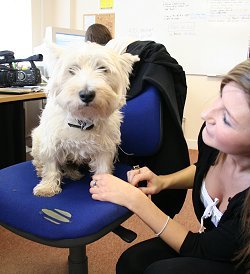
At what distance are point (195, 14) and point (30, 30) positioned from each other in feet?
5.71

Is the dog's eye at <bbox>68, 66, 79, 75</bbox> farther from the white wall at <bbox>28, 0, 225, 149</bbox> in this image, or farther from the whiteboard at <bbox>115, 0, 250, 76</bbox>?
the whiteboard at <bbox>115, 0, 250, 76</bbox>

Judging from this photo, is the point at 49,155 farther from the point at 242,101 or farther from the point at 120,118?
the point at 242,101

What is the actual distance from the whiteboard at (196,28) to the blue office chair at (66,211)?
2343mm

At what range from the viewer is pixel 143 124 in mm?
1212

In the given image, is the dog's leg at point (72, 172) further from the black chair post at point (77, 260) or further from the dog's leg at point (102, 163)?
the black chair post at point (77, 260)

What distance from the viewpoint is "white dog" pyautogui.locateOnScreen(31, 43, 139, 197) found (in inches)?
36.7

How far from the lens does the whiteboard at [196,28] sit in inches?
123

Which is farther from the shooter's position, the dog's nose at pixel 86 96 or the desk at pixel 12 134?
the desk at pixel 12 134

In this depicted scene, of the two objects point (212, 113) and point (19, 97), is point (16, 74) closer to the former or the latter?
point (19, 97)

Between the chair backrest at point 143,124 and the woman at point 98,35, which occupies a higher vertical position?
the woman at point 98,35

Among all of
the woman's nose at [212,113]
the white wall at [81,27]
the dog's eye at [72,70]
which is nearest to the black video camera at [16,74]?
the dog's eye at [72,70]

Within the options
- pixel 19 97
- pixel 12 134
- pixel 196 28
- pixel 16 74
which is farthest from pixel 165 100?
pixel 196 28

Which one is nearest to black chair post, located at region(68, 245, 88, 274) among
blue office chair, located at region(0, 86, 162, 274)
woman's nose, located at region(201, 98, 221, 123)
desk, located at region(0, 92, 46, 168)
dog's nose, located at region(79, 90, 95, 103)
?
blue office chair, located at region(0, 86, 162, 274)

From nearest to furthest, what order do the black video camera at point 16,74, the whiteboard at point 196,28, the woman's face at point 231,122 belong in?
the woman's face at point 231,122 < the black video camera at point 16,74 < the whiteboard at point 196,28
